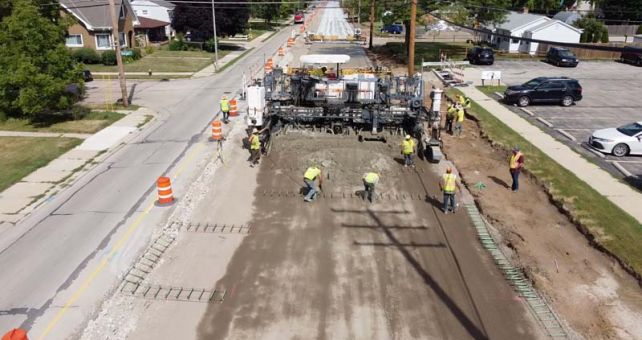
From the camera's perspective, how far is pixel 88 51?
46.8 meters

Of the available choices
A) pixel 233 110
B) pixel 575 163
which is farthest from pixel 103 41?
pixel 575 163

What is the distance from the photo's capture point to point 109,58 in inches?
1818

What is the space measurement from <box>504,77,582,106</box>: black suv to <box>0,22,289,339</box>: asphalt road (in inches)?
737

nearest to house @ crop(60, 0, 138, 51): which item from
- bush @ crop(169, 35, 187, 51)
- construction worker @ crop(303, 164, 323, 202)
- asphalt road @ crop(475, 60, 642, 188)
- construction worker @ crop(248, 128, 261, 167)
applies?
bush @ crop(169, 35, 187, 51)

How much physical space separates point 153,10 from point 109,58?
24018 mm

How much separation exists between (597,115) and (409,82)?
39.9ft

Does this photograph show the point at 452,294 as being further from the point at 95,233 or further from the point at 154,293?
the point at 95,233

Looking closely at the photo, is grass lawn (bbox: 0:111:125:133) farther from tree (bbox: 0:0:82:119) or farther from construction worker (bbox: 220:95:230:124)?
construction worker (bbox: 220:95:230:124)

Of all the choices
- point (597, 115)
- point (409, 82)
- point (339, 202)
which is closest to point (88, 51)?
point (409, 82)

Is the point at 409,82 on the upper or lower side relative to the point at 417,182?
upper

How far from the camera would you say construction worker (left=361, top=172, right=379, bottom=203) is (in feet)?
53.0

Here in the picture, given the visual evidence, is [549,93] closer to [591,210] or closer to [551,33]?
[591,210]

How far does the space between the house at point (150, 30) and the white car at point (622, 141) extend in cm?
5209

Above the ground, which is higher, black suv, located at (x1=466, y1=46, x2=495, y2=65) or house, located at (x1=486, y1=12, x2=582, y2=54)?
house, located at (x1=486, y1=12, x2=582, y2=54)
